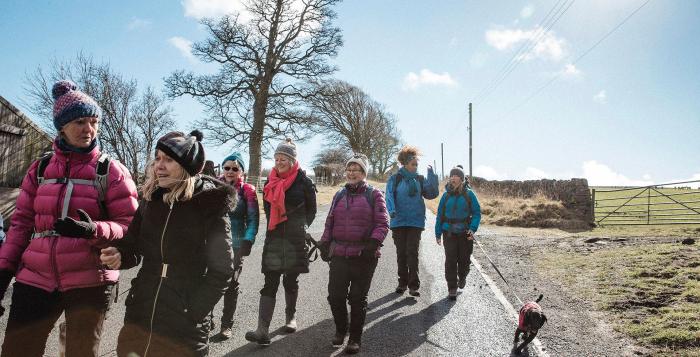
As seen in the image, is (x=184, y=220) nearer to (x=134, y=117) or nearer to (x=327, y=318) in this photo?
(x=327, y=318)

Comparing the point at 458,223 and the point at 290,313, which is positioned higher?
the point at 458,223

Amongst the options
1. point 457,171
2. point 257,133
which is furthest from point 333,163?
point 457,171

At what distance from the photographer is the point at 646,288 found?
→ 615 cm

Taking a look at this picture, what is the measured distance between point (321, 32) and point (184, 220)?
2261 cm

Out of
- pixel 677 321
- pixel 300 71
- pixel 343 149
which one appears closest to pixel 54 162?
pixel 677 321

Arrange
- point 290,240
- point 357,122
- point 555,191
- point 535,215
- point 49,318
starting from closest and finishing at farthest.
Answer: point 49,318
point 290,240
point 535,215
point 555,191
point 357,122

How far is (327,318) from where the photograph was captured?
16.7ft

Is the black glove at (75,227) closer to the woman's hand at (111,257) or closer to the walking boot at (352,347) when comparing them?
the woman's hand at (111,257)

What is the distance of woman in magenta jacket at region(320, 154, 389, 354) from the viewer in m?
4.16

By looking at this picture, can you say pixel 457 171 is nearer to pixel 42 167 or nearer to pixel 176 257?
pixel 176 257

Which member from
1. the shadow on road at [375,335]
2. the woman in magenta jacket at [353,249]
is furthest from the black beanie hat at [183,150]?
the shadow on road at [375,335]

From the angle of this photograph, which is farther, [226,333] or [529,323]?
[226,333]

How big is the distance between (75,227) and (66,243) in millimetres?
416

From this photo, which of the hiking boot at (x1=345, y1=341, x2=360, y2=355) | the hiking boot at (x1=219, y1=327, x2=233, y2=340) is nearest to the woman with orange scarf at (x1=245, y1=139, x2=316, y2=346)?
the hiking boot at (x1=219, y1=327, x2=233, y2=340)
